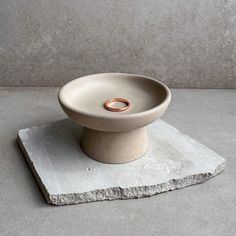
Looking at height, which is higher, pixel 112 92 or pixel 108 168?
pixel 112 92

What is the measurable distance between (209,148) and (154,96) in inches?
16.7

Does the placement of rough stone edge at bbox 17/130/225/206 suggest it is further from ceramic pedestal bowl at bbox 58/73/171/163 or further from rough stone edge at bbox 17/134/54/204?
ceramic pedestal bowl at bbox 58/73/171/163

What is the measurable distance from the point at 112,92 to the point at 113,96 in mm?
50

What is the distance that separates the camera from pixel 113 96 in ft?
6.39

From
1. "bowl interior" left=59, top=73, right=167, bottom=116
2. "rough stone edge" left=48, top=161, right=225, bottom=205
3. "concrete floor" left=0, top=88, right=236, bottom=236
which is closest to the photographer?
"concrete floor" left=0, top=88, right=236, bottom=236

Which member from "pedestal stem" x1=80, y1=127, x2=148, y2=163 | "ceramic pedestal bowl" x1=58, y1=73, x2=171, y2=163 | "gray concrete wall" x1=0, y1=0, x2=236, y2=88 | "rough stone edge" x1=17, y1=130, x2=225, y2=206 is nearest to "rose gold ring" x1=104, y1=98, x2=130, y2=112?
"ceramic pedestal bowl" x1=58, y1=73, x2=171, y2=163

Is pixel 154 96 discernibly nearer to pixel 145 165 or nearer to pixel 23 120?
pixel 145 165

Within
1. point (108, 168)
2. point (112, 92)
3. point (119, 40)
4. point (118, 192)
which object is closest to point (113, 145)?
point (108, 168)

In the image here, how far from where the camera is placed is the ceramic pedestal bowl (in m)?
1.58

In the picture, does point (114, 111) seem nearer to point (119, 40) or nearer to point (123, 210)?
point (123, 210)

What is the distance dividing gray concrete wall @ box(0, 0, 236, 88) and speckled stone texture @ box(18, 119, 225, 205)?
87 centimetres

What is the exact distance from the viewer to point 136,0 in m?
2.57

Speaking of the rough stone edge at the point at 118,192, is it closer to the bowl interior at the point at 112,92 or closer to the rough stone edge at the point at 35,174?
the rough stone edge at the point at 35,174

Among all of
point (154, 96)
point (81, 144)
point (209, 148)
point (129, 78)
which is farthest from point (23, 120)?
point (209, 148)
